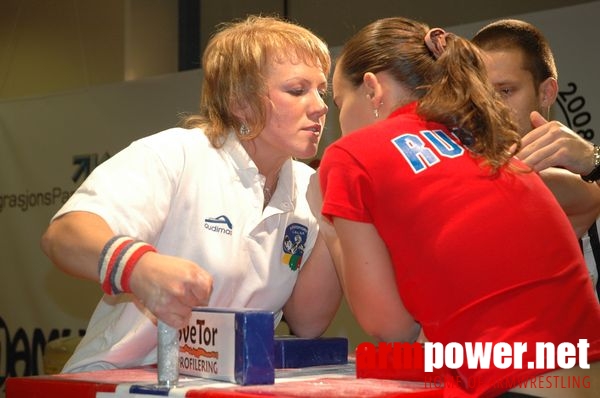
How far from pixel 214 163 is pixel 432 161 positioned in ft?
1.91

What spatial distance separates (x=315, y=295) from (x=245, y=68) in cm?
48

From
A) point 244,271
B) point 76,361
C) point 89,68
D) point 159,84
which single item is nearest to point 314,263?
point 244,271

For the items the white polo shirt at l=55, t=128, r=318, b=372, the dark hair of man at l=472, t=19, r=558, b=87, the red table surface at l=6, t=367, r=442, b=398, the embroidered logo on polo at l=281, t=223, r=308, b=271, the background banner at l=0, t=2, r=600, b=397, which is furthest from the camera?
the background banner at l=0, t=2, r=600, b=397

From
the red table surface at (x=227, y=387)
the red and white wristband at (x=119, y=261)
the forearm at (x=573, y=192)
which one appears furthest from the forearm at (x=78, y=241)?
the forearm at (x=573, y=192)

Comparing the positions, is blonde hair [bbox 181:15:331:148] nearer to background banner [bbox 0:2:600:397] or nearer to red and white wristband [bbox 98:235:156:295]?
red and white wristband [bbox 98:235:156:295]

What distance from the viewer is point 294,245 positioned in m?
1.79

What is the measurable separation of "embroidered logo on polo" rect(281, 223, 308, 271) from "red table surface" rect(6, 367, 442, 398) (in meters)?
0.39

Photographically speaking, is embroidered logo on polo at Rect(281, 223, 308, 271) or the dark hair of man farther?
the dark hair of man

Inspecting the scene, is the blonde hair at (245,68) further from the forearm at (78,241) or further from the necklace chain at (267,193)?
the forearm at (78,241)

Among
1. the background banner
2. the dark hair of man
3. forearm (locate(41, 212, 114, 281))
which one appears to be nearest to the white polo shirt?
forearm (locate(41, 212, 114, 281))

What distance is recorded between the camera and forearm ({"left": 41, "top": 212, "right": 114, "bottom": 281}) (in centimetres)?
131

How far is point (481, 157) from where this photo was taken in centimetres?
128

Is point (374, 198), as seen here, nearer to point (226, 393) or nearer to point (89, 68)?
point (226, 393)

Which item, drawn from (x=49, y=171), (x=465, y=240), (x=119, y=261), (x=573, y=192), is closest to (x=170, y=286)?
(x=119, y=261)
